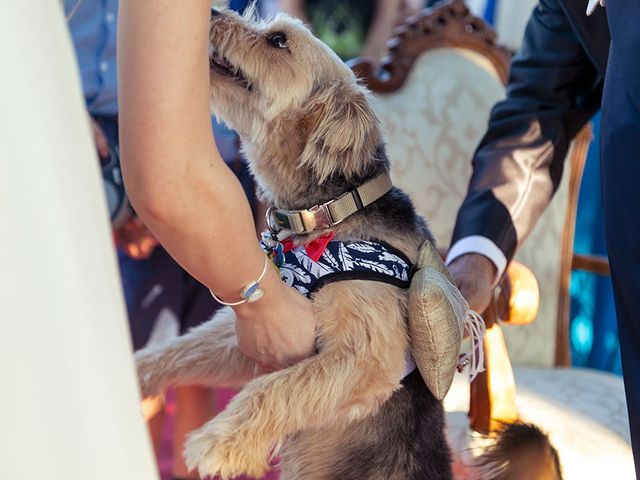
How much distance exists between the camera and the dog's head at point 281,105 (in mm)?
958

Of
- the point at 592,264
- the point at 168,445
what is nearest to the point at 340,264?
the point at 592,264

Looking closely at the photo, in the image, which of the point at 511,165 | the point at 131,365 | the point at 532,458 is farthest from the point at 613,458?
the point at 131,365

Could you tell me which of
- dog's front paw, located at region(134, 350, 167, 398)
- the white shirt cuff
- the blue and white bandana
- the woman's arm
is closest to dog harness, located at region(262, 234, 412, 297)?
the blue and white bandana

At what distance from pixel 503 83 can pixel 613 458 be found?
108 cm

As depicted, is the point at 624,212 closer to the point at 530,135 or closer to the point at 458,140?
the point at 530,135

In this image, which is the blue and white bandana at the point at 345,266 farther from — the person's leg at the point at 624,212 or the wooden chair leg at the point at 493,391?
the wooden chair leg at the point at 493,391

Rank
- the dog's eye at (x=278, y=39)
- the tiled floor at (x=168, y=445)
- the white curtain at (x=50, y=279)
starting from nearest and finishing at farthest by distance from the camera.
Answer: the white curtain at (x=50, y=279), the dog's eye at (x=278, y=39), the tiled floor at (x=168, y=445)

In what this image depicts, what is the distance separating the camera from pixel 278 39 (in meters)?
1.02

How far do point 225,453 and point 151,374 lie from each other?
0.28 meters

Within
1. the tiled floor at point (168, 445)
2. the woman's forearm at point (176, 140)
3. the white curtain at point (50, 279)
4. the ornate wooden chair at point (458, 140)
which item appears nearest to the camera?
the white curtain at point (50, 279)

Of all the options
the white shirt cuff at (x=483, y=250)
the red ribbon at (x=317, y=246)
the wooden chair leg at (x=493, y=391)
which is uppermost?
the red ribbon at (x=317, y=246)

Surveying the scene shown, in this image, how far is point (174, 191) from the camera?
0.67m

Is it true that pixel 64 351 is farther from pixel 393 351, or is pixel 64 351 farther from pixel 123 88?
pixel 393 351

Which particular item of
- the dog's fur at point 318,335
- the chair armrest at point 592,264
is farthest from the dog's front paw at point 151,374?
the chair armrest at point 592,264
